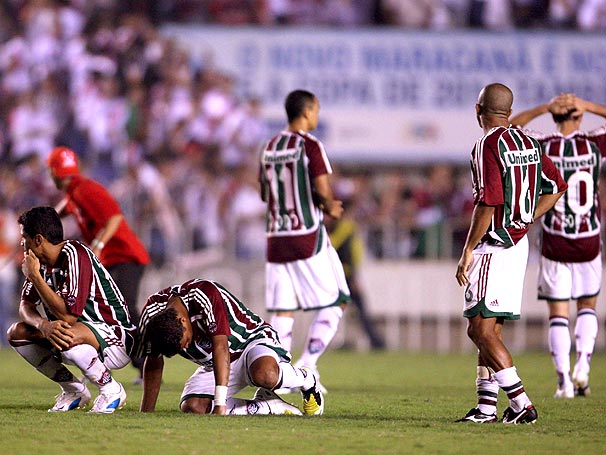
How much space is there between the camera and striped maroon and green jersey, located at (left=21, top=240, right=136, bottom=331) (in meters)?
7.31

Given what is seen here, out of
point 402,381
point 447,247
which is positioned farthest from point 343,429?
point 447,247

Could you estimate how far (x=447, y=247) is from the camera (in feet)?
57.1

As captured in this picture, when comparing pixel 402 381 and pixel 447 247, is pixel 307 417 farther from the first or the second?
pixel 447 247

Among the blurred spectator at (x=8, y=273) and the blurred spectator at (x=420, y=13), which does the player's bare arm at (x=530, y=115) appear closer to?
the blurred spectator at (x=8, y=273)

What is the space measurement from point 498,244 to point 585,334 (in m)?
3.21

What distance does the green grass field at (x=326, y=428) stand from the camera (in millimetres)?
5895

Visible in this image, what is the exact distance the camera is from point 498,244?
7012mm

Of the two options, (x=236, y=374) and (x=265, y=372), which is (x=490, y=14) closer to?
(x=236, y=374)

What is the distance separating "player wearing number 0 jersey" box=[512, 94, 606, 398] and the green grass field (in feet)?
1.26

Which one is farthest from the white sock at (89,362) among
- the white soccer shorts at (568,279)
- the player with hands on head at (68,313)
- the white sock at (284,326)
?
the white soccer shorts at (568,279)

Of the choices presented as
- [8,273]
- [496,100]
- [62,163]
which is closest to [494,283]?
Answer: [496,100]

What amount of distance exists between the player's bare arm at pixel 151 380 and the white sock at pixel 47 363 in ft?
1.79

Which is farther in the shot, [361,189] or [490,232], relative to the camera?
[361,189]

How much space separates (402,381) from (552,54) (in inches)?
405
